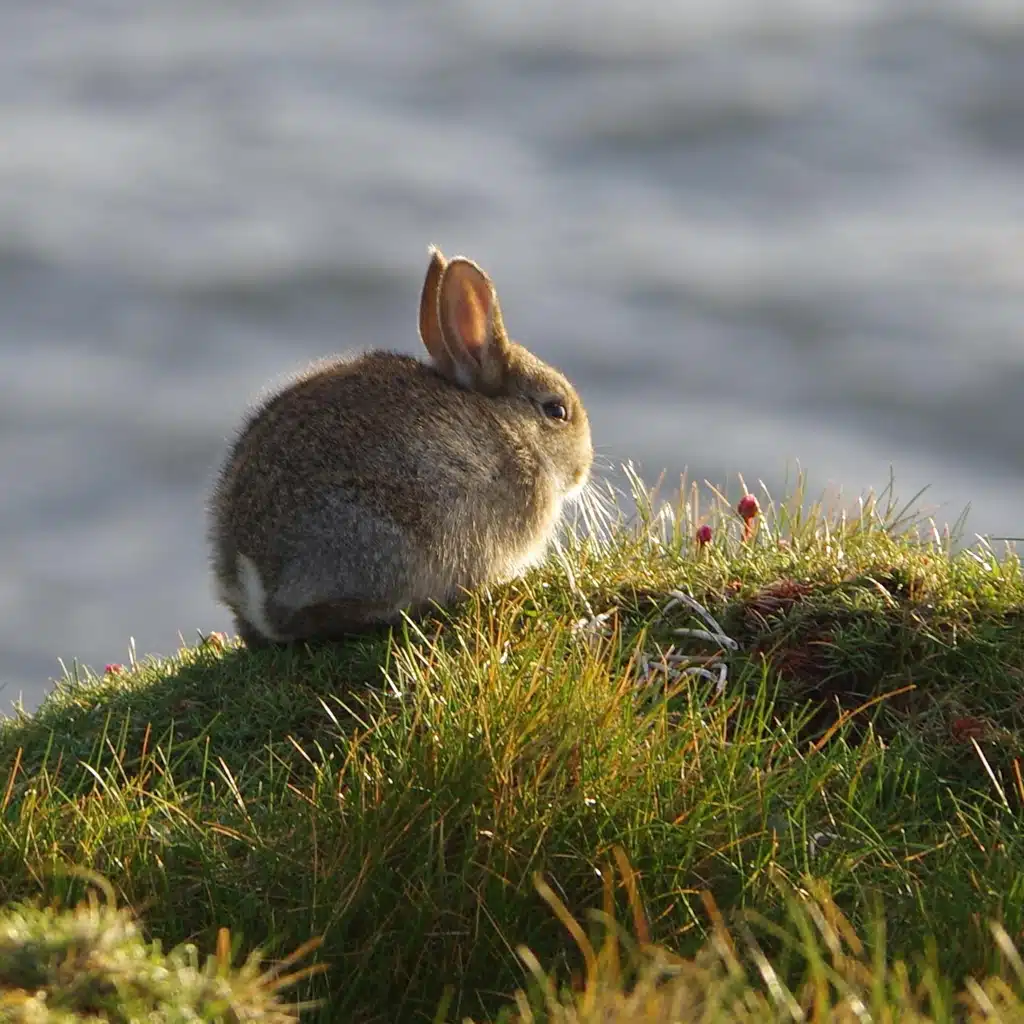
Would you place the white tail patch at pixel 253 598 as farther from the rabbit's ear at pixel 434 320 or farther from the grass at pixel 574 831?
the rabbit's ear at pixel 434 320

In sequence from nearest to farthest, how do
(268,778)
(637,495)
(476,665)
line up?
(476,665)
(268,778)
(637,495)

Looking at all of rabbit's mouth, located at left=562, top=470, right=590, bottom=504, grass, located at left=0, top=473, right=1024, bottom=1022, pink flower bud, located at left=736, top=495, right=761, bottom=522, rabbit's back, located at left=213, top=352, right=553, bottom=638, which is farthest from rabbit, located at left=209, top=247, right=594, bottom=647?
pink flower bud, located at left=736, top=495, right=761, bottom=522

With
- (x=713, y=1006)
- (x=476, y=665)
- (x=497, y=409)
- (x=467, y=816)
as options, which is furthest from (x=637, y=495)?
(x=713, y=1006)

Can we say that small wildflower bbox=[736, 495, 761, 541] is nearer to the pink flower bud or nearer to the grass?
the pink flower bud

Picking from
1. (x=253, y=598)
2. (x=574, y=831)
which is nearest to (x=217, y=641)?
(x=253, y=598)

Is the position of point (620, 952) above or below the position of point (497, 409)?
below

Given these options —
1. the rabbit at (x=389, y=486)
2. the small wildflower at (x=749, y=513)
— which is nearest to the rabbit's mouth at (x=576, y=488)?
the rabbit at (x=389, y=486)

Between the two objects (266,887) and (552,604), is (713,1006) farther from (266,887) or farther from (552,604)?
(552,604)

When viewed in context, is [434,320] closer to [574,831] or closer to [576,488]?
[576,488]
